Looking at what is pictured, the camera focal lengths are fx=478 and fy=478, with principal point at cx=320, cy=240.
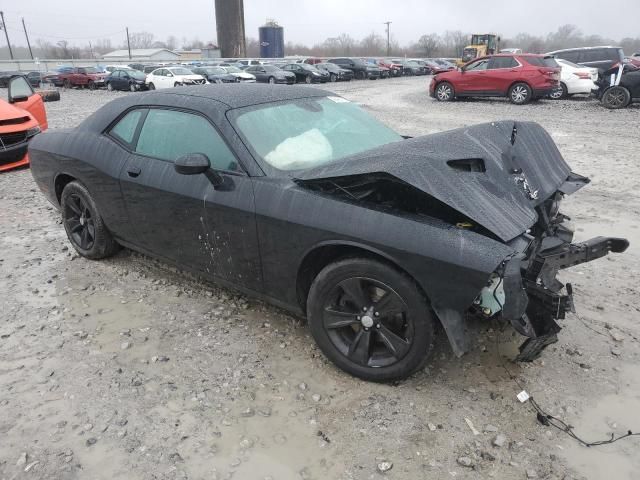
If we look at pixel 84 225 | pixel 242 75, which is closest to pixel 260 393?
pixel 84 225

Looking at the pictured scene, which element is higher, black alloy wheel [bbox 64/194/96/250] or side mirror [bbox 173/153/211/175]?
side mirror [bbox 173/153/211/175]

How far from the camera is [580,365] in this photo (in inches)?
112

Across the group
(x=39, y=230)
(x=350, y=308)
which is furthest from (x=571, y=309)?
(x=39, y=230)

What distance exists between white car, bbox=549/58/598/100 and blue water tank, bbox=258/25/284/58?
194 ft

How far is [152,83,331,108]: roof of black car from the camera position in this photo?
3318 millimetres

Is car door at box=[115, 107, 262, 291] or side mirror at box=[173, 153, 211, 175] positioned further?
car door at box=[115, 107, 262, 291]

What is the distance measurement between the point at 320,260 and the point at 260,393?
834 millimetres

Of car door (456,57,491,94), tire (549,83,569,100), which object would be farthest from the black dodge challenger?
tire (549,83,569,100)

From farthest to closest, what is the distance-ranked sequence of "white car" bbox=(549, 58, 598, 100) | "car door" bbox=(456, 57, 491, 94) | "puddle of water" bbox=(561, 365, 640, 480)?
"car door" bbox=(456, 57, 491, 94), "white car" bbox=(549, 58, 598, 100), "puddle of water" bbox=(561, 365, 640, 480)

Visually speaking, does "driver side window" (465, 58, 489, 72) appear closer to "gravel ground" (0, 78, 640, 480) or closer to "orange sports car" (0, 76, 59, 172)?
"orange sports car" (0, 76, 59, 172)

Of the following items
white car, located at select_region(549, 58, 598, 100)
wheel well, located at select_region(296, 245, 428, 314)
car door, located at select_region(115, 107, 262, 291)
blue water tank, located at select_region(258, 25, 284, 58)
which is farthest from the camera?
blue water tank, located at select_region(258, 25, 284, 58)

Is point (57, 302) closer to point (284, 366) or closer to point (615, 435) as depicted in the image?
point (284, 366)

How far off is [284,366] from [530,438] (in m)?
1.40

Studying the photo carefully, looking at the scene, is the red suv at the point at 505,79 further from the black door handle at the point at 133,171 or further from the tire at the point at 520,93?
the black door handle at the point at 133,171
